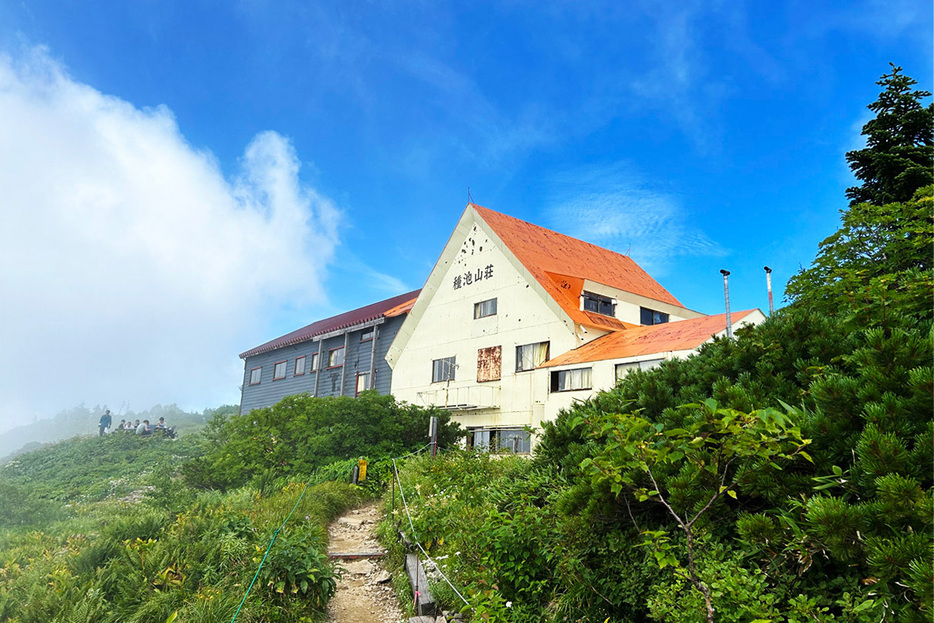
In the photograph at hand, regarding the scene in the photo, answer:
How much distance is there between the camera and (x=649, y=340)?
670 inches

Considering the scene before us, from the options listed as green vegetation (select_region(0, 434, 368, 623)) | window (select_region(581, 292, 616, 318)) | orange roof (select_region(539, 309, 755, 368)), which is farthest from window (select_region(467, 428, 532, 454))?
green vegetation (select_region(0, 434, 368, 623))

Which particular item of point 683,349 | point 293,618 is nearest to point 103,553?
point 293,618

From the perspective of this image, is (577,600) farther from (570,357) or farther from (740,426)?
(570,357)

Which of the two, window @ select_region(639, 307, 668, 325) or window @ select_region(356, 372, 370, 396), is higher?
window @ select_region(639, 307, 668, 325)

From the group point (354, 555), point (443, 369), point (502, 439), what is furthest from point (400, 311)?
point (354, 555)

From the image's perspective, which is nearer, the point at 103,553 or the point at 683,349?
the point at 103,553

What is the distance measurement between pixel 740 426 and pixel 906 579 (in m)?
1.01

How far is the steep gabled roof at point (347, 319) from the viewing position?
28284mm

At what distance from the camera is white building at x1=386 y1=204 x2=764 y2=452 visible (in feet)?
58.1

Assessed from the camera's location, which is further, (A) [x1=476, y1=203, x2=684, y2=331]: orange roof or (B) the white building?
(A) [x1=476, y1=203, x2=684, y2=331]: orange roof

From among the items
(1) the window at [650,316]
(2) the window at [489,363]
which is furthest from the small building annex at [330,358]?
(1) the window at [650,316]

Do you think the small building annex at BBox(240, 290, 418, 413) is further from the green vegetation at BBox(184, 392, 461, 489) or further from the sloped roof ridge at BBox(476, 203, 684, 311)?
the green vegetation at BBox(184, 392, 461, 489)

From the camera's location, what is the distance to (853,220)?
526 inches

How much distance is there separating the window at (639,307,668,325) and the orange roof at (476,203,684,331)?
2.01 feet
